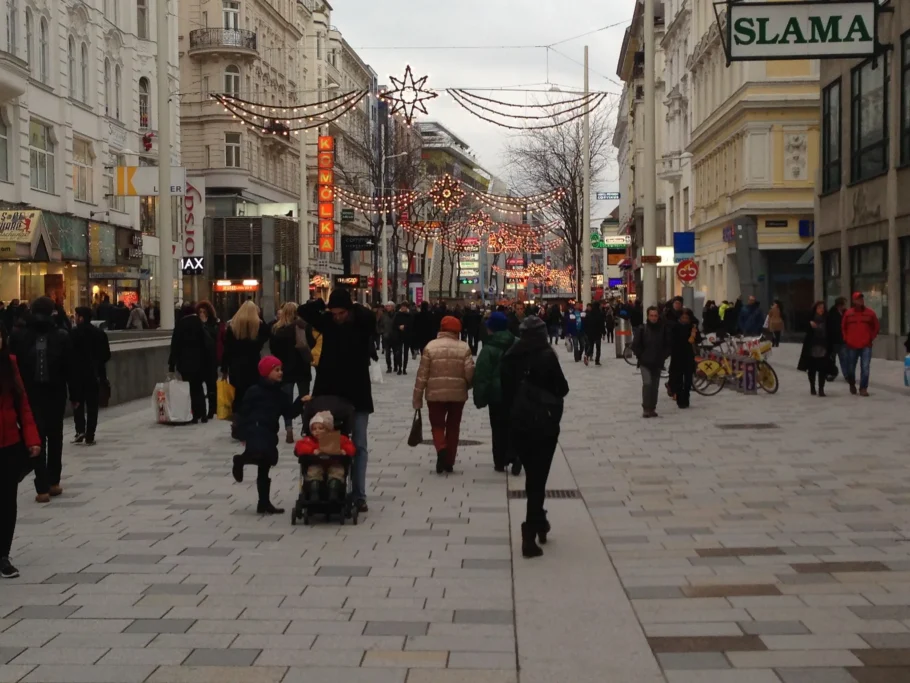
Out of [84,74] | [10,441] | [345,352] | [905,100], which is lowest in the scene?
[10,441]

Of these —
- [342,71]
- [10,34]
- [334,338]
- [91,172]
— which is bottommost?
[334,338]

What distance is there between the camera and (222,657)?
6.00 metres

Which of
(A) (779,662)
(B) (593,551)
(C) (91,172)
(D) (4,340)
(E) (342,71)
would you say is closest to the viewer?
(A) (779,662)

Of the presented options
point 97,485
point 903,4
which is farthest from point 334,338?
point 903,4


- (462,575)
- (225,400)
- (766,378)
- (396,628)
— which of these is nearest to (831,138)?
(766,378)

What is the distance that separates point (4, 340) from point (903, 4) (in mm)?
24851

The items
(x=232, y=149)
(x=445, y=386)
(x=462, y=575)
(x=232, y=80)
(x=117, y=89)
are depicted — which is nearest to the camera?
(x=462, y=575)

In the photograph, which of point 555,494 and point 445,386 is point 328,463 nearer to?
point 555,494

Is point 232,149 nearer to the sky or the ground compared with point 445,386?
nearer to the sky

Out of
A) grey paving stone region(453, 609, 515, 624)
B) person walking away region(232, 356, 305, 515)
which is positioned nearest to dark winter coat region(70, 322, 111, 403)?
person walking away region(232, 356, 305, 515)

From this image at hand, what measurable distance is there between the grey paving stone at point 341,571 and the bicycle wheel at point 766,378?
1578 centimetres

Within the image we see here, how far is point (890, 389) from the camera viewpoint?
74.4 ft

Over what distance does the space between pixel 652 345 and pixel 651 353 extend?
5.7 inches

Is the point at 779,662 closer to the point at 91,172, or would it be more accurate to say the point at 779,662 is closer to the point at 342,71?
the point at 91,172
